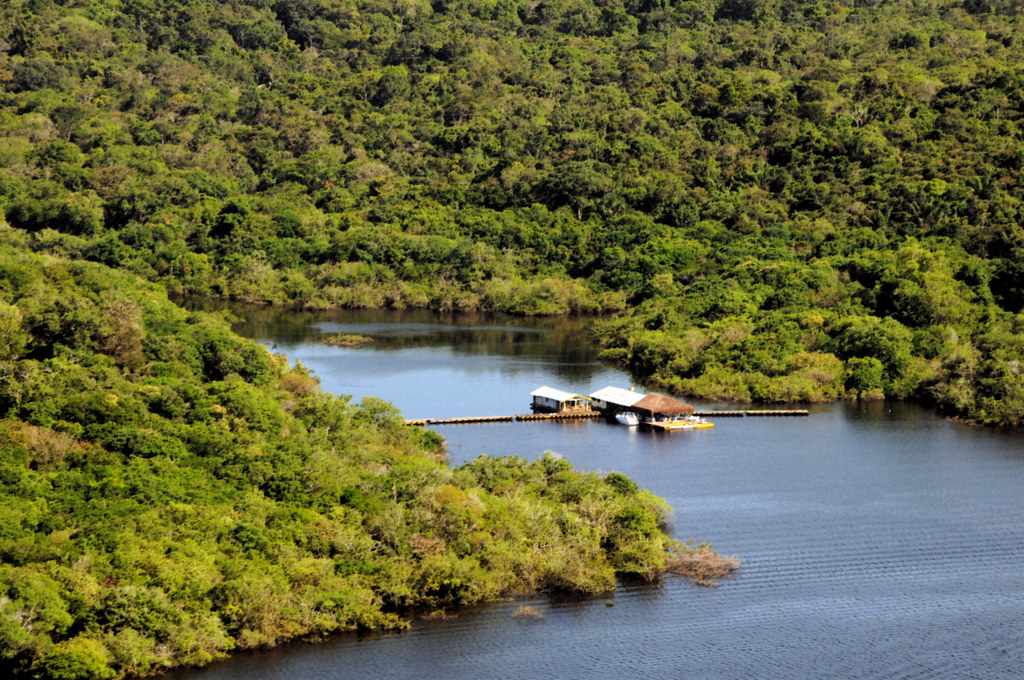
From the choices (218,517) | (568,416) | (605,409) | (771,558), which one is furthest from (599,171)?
(218,517)

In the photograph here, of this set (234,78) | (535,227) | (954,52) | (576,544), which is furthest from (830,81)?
(576,544)

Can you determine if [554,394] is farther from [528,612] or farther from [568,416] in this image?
[528,612]

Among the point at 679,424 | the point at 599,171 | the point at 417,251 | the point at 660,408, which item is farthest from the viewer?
the point at 599,171

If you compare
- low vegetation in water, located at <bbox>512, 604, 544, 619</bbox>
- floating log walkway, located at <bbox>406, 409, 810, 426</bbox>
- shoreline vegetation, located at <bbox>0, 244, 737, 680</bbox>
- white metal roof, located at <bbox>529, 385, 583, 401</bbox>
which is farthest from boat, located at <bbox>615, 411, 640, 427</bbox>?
low vegetation in water, located at <bbox>512, 604, 544, 619</bbox>

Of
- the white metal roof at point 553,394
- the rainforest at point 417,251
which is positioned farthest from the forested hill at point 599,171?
the white metal roof at point 553,394

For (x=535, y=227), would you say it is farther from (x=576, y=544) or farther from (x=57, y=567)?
(x=57, y=567)

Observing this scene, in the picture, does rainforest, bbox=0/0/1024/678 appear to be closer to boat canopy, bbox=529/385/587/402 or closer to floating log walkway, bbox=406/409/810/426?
floating log walkway, bbox=406/409/810/426

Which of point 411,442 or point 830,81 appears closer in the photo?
point 411,442
